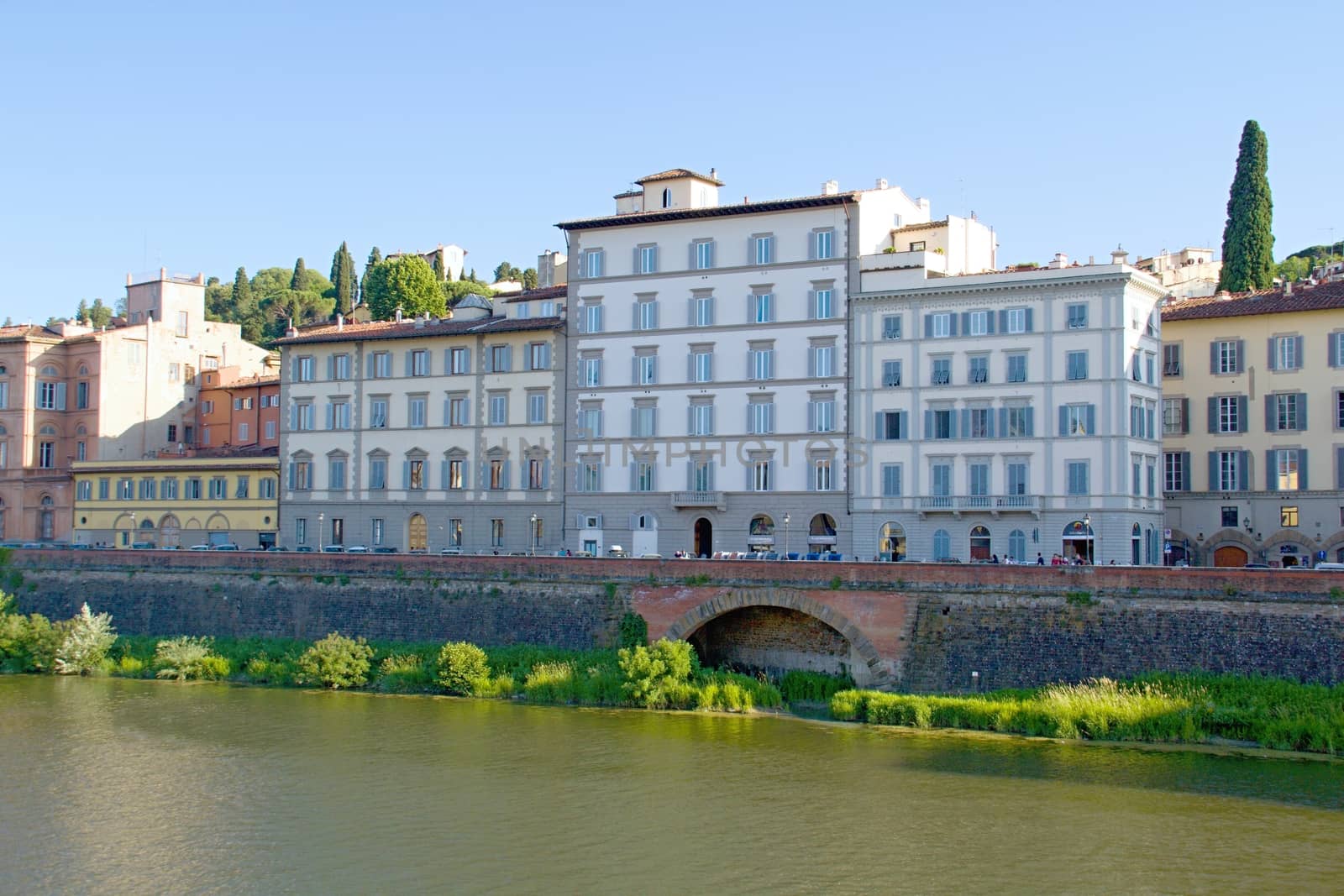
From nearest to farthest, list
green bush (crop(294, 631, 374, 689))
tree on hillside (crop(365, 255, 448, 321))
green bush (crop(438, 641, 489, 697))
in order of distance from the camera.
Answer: green bush (crop(438, 641, 489, 697)), green bush (crop(294, 631, 374, 689)), tree on hillside (crop(365, 255, 448, 321))

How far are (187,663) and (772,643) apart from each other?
1920cm

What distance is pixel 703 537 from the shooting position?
184 feet

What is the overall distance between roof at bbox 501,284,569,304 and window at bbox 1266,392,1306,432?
1087 inches

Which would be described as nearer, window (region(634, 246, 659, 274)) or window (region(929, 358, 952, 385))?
window (region(929, 358, 952, 385))

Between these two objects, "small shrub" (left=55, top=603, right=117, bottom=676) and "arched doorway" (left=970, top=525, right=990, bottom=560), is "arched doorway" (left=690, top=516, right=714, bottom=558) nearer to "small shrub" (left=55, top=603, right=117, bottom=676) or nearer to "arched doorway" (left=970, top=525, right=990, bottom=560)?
"arched doorway" (left=970, top=525, right=990, bottom=560)

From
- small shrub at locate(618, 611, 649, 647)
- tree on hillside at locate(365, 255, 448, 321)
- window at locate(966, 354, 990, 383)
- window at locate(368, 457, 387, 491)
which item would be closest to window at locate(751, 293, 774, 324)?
window at locate(966, 354, 990, 383)

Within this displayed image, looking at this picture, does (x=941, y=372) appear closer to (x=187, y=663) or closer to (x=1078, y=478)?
(x=1078, y=478)

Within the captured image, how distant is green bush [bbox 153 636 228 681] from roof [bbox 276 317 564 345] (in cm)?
1764

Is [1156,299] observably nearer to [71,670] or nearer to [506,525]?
[506,525]

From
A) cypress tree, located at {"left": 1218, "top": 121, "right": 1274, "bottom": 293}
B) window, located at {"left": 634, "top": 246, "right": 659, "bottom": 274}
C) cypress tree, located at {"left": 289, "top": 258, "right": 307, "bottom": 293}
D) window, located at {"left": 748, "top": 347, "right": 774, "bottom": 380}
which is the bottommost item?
window, located at {"left": 748, "top": 347, "right": 774, "bottom": 380}

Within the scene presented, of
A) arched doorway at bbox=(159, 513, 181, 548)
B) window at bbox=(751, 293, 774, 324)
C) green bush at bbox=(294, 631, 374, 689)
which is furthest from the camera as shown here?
arched doorway at bbox=(159, 513, 181, 548)

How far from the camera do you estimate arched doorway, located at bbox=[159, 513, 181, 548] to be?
66.4m

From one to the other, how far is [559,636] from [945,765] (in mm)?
16207

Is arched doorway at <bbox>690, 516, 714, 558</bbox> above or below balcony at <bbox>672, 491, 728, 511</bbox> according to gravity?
below
